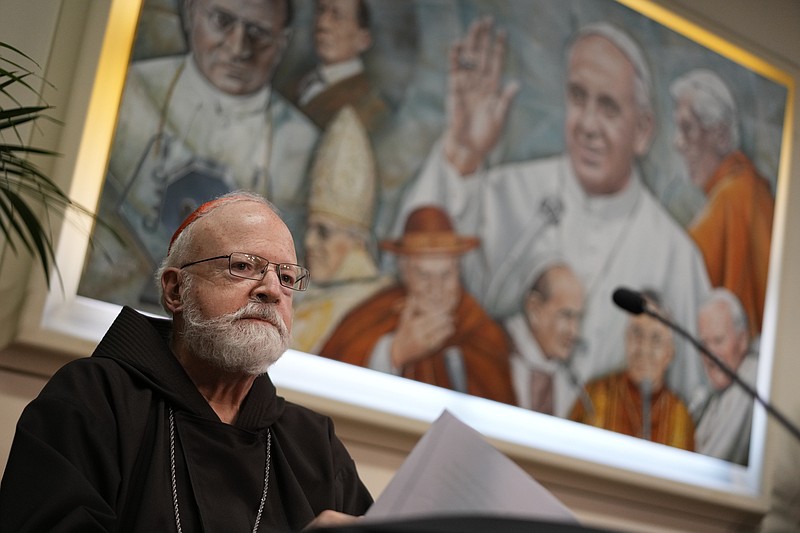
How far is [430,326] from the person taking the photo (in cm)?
469

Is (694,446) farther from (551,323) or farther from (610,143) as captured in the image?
(610,143)

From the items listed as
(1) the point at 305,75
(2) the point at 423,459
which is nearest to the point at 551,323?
(1) the point at 305,75

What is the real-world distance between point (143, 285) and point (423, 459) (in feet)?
6.65

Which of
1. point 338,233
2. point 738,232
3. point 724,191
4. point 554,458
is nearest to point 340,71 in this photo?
point 338,233

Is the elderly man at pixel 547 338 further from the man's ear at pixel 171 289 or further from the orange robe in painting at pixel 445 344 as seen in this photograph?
the man's ear at pixel 171 289

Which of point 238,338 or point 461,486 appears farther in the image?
point 238,338

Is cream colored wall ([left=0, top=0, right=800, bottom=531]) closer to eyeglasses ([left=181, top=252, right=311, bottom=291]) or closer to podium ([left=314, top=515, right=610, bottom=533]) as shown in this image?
eyeglasses ([left=181, top=252, right=311, bottom=291])

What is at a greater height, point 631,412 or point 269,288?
point 269,288

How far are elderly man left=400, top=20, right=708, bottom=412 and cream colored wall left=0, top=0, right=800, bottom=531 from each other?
0.61 meters

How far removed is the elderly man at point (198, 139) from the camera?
3.91 metres

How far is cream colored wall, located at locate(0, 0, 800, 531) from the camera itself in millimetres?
3658

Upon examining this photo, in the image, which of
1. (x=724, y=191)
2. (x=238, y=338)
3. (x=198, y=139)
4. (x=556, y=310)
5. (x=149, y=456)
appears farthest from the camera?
(x=724, y=191)

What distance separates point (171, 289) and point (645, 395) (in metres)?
2.97

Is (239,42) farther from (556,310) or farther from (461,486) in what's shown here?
(461,486)
